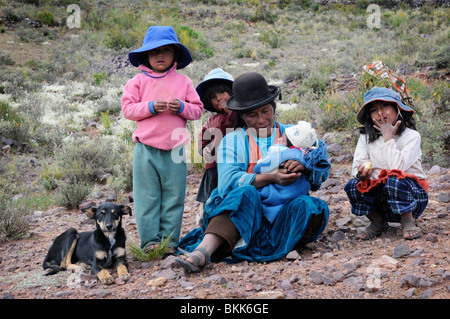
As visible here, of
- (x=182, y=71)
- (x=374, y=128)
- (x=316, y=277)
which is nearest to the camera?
(x=316, y=277)

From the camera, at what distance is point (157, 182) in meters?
3.89

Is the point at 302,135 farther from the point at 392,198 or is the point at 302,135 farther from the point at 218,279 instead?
the point at 218,279

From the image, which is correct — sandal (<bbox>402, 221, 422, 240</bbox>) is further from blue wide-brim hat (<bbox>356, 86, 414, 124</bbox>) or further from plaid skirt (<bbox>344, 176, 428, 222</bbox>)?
blue wide-brim hat (<bbox>356, 86, 414, 124</bbox>)

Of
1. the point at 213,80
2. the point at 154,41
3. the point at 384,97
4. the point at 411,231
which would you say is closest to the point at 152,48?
the point at 154,41

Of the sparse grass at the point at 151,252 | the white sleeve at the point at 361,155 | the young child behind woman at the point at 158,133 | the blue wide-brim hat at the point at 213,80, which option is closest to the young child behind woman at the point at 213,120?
the blue wide-brim hat at the point at 213,80

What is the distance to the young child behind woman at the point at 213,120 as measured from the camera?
161 inches

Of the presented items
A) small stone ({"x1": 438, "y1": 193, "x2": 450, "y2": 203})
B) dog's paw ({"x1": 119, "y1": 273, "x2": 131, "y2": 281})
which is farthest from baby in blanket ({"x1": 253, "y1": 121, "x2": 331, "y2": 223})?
small stone ({"x1": 438, "y1": 193, "x2": 450, "y2": 203})

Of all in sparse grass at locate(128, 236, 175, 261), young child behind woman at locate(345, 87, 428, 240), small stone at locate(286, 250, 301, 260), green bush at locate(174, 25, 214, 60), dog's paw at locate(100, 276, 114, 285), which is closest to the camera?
dog's paw at locate(100, 276, 114, 285)

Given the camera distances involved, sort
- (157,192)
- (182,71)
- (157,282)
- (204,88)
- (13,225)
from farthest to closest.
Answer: (182,71) → (13,225) → (204,88) → (157,192) → (157,282)

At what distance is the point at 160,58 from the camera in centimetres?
379

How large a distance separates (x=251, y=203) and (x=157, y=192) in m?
0.98

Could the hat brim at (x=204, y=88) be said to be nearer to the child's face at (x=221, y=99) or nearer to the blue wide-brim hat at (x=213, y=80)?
the blue wide-brim hat at (x=213, y=80)

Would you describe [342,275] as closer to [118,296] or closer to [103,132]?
[118,296]

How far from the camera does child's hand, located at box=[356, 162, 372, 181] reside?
3.46m
